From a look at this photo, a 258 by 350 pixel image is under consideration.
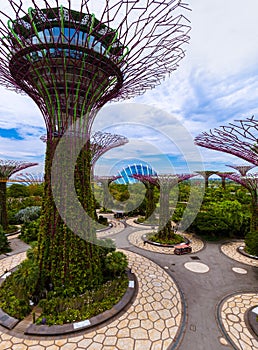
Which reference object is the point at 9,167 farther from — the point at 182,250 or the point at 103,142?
the point at 182,250

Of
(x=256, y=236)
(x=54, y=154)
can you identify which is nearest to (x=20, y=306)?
(x=54, y=154)

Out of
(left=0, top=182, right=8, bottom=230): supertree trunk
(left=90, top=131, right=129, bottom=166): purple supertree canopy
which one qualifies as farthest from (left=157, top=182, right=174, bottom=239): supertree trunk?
(left=0, top=182, right=8, bottom=230): supertree trunk

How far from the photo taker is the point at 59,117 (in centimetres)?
Answer: 586

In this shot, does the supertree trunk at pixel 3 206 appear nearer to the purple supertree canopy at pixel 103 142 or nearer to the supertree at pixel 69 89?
the purple supertree canopy at pixel 103 142

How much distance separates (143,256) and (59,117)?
7.38m

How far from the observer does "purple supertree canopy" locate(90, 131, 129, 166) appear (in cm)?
1490

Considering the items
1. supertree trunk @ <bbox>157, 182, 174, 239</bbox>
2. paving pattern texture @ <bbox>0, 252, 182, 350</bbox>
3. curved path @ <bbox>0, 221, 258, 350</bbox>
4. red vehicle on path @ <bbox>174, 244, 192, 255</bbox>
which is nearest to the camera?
paving pattern texture @ <bbox>0, 252, 182, 350</bbox>

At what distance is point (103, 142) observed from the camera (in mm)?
15430

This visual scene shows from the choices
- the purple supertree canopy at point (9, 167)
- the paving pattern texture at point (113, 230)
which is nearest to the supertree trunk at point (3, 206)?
the purple supertree canopy at point (9, 167)

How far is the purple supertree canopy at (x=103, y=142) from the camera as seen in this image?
48.9ft

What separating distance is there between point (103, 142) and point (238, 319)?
43.5ft

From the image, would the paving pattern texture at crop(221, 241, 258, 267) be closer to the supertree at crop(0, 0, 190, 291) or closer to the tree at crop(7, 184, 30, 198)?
the supertree at crop(0, 0, 190, 291)

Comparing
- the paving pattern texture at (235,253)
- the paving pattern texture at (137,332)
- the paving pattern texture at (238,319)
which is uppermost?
the paving pattern texture at (137,332)

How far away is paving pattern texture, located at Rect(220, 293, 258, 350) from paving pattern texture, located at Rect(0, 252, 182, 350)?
49.0 inches
